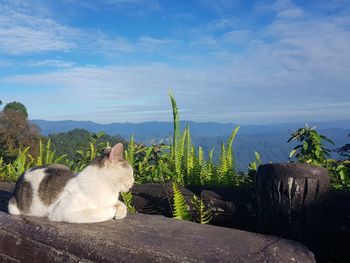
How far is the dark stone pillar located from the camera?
2836mm

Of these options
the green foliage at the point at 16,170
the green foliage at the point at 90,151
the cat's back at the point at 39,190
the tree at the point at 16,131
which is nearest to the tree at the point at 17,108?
the tree at the point at 16,131

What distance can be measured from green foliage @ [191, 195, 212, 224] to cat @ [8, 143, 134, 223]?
0.67 meters

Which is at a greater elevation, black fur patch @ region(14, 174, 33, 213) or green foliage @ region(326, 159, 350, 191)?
green foliage @ region(326, 159, 350, 191)

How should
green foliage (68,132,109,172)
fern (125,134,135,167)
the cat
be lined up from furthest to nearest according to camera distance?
green foliage (68,132,109,172) → fern (125,134,135,167) → the cat

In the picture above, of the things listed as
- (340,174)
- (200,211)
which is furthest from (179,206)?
(340,174)

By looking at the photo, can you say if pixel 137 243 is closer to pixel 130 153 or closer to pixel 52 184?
pixel 52 184

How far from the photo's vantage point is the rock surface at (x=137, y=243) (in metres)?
2.45

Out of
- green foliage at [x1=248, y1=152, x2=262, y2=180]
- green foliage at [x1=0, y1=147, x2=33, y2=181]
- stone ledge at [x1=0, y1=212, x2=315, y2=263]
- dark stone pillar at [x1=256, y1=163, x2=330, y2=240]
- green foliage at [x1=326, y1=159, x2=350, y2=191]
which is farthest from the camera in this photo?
green foliage at [x1=0, y1=147, x2=33, y2=181]

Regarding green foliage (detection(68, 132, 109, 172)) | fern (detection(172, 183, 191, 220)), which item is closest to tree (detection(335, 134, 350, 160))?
fern (detection(172, 183, 191, 220))

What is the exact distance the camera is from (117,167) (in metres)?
3.33

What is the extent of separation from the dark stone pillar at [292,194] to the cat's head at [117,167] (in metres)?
1.17

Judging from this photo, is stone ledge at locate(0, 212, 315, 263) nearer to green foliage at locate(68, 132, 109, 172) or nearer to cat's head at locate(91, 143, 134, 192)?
cat's head at locate(91, 143, 134, 192)

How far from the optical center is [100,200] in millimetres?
3273

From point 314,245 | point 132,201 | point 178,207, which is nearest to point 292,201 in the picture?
point 314,245
